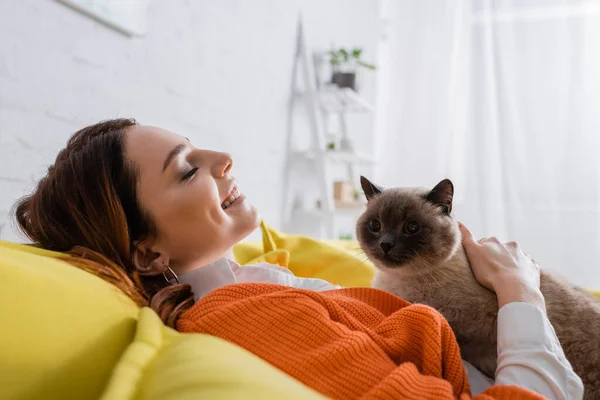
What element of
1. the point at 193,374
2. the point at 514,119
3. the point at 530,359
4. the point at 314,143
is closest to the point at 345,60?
the point at 314,143

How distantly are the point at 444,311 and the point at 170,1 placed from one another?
76.0 inches

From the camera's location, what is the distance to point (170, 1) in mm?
2451

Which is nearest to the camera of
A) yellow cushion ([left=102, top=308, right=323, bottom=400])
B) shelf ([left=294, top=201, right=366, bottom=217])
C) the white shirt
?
yellow cushion ([left=102, top=308, right=323, bottom=400])

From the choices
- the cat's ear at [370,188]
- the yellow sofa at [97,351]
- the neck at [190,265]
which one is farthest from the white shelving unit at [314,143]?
the yellow sofa at [97,351]

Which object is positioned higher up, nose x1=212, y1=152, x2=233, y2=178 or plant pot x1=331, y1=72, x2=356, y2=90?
nose x1=212, y1=152, x2=233, y2=178

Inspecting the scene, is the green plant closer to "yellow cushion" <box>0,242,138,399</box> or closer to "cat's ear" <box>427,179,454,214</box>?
"cat's ear" <box>427,179,454,214</box>

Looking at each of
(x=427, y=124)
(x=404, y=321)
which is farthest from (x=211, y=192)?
(x=427, y=124)

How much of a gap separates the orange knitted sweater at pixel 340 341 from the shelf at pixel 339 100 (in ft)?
9.77

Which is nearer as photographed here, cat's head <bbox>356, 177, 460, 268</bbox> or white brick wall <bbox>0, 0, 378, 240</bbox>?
cat's head <bbox>356, 177, 460, 268</bbox>

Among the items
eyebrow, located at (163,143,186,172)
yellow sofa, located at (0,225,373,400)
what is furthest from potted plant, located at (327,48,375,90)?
yellow sofa, located at (0,225,373,400)

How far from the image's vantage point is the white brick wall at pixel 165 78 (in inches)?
68.0

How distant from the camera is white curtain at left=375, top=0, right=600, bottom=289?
4113 millimetres

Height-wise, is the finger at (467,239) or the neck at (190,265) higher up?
the neck at (190,265)

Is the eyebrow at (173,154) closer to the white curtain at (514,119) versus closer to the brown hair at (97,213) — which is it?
the brown hair at (97,213)
